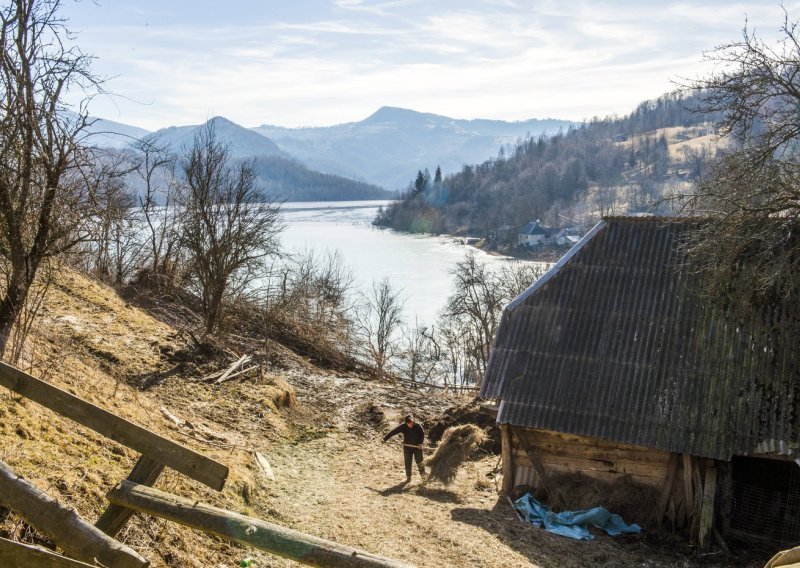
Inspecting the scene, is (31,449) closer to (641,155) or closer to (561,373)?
(561,373)

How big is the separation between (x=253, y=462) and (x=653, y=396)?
24.3 feet

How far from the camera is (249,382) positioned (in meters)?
15.4

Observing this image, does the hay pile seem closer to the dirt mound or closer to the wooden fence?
the dirt mound

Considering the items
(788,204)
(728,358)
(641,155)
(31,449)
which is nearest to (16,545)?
(31,449)

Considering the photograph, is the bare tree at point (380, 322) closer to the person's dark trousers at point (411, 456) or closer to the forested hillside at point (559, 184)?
the person's dark trousers at point (411, 456)

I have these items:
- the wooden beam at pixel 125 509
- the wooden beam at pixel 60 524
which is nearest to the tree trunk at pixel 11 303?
the wooden beam at pixel 125 509

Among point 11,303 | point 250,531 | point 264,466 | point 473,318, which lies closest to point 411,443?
point 264,466

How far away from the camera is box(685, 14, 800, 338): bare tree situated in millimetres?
10844

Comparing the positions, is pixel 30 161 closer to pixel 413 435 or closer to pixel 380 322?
pixel 413 435

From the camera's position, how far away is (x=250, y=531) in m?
4.13

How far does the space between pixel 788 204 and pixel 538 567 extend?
698cm

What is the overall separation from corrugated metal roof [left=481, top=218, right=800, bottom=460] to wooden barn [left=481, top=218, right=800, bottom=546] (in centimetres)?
2

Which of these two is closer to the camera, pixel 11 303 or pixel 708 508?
pixel 11 303

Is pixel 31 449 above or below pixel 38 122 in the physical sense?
below
